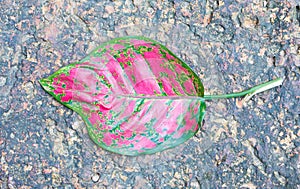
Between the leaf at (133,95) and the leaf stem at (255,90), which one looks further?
the leaf stem at (255,90)

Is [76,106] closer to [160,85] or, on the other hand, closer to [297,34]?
[160,85]

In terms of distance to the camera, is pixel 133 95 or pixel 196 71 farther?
pixel 196 71

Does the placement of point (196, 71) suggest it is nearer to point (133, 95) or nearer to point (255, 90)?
point (255, 90)

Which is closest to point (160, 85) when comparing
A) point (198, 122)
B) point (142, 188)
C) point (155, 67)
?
point (155, 67)

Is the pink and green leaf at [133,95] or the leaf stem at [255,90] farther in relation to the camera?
the leaf stem at [255,90]

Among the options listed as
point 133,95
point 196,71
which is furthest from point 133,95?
point 196,71
